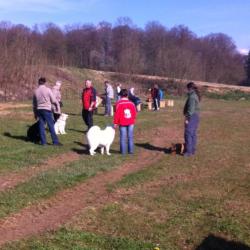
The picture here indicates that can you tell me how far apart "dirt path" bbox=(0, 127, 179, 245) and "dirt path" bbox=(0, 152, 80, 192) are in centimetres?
123

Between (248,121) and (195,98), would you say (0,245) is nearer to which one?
(195,98)

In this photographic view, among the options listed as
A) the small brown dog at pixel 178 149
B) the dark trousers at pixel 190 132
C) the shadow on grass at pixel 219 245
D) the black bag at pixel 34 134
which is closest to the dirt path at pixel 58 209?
the shadow on grass at pixel 219 245

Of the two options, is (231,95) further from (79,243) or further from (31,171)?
(79,243)

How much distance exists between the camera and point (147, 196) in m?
9.12

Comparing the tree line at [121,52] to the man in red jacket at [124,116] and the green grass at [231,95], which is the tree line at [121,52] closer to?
the green grass at [231,95]

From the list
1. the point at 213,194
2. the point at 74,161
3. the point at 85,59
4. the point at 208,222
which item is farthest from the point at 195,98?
the point at 85,59

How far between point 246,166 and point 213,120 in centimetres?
1404

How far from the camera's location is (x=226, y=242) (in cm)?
686

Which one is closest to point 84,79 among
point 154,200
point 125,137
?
point 125,137

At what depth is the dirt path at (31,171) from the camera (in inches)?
393

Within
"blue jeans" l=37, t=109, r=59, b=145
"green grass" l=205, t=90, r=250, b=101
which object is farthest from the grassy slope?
"green grass" l=205, t=90, r=250, b=101

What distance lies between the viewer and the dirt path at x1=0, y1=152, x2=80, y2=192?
393 inches

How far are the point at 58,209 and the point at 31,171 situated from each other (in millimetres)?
3113

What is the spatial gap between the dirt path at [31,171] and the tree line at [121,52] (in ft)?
88.9
